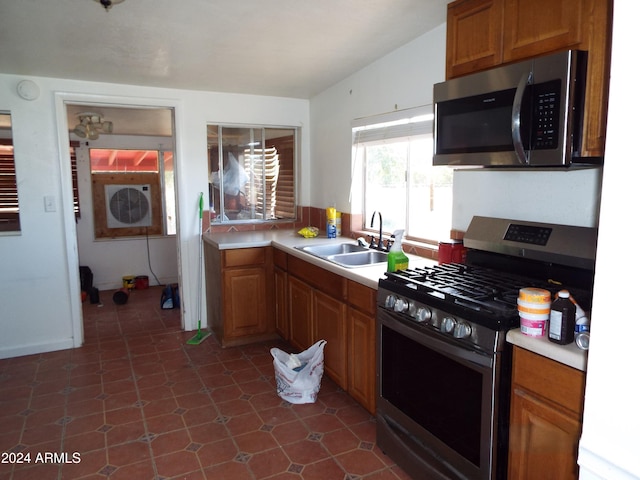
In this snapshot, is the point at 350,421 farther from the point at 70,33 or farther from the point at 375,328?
the point at 70,33

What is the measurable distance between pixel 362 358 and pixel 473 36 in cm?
166

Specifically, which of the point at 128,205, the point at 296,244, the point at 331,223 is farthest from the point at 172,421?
the point at 128,205

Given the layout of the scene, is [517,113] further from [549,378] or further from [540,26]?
[549,378]

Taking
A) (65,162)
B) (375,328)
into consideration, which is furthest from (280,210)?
(375,328)

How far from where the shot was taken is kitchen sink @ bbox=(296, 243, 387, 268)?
305 cm

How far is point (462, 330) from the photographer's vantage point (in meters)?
1.65

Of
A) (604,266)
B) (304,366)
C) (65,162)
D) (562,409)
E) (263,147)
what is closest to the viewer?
(604,266)

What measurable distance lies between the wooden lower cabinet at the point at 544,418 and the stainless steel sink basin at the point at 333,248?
179 centimetres

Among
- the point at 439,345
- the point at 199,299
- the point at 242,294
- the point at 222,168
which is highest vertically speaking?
the point at 222,168

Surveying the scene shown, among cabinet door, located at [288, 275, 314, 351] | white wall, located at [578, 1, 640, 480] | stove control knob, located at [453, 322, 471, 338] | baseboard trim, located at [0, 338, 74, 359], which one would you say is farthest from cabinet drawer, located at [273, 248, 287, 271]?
white wall, located at [578, 1, 640, 480]

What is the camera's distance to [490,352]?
1567 millimetres

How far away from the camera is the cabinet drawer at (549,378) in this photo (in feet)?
4.43

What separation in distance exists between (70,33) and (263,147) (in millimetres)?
1954

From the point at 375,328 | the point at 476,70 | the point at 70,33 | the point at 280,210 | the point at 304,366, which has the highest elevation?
the point at 70,33
